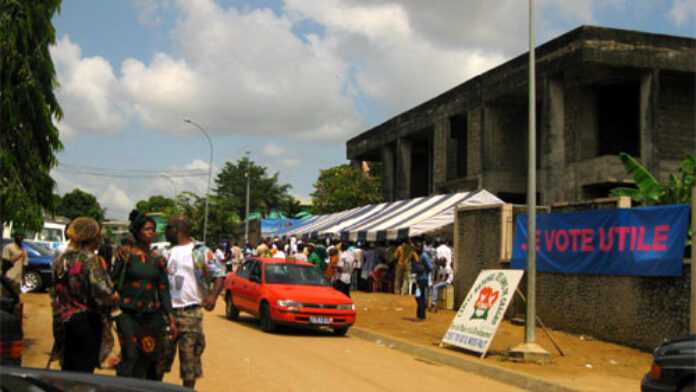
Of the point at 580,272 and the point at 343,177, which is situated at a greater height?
the point at 343,177

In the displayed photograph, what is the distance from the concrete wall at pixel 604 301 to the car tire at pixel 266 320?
18.8ft

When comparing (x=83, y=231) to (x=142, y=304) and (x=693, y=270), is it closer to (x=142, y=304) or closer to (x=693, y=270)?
(x=142, y=304)

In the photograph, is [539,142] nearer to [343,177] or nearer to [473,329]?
[473,329]

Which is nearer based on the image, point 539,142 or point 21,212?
point 21,212

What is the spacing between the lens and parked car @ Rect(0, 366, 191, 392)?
3.63 meters

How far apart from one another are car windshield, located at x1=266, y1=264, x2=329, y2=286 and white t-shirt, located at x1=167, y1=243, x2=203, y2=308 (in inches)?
365

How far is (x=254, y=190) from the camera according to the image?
91625mm

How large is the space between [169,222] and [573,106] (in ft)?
71.8

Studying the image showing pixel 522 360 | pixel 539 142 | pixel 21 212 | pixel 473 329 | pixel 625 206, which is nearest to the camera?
pixel 21 212

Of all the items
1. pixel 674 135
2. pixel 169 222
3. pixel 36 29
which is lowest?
pixel 169 222

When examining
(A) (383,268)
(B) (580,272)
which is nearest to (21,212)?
(B) (580,272)

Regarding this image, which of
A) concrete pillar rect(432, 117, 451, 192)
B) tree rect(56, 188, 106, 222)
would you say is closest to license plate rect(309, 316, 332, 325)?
concrete pillar rect(432, 117, 451, 192)

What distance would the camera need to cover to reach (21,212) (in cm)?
1147

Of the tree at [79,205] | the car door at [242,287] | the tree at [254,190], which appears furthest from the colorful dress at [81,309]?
the tree at [79,205]
